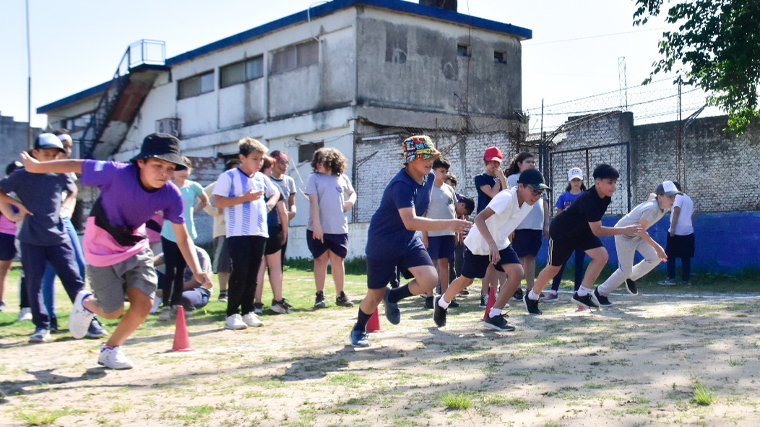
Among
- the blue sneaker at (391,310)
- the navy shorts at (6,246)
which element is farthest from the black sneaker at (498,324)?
the navy shorts at (6,246)

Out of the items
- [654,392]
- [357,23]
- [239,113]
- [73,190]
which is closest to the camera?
[654,392]

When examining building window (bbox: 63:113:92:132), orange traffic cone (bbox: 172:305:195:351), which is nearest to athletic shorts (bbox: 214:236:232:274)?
orange traffic cone (bbox: 172:305:195:351)

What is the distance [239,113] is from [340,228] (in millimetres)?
19007

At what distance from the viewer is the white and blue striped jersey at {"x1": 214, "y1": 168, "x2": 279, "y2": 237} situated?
7371 millimetres

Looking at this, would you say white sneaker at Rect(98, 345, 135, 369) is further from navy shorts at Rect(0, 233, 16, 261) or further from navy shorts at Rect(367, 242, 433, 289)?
navy shorts at Rect(0, 233, 16, 261)

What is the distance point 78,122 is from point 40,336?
112ft

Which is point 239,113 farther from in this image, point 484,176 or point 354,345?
point 354,345

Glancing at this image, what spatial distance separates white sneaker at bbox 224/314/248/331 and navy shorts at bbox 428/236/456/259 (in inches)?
103

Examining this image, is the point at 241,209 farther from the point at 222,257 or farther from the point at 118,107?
the point at 118,107

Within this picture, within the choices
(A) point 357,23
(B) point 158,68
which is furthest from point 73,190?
(B) point 158,68

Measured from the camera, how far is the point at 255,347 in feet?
20.2

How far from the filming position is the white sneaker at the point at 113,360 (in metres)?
5.20

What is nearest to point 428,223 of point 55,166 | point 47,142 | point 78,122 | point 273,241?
point 55,166

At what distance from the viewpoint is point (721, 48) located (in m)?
13.8
